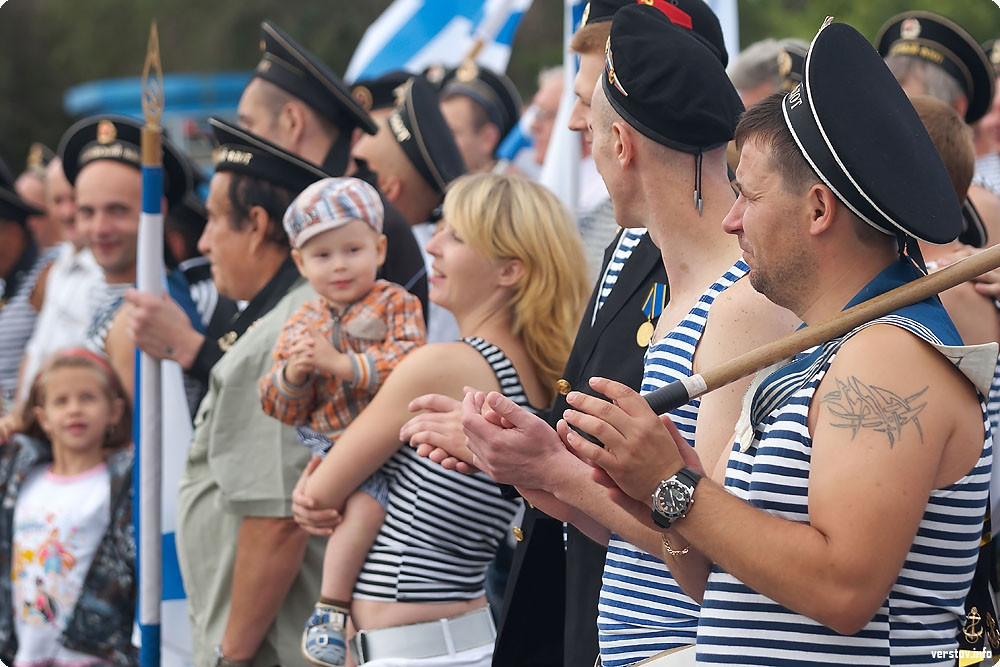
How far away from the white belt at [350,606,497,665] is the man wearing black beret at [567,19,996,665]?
1.39m

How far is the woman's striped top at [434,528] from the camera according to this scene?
3.44 meters

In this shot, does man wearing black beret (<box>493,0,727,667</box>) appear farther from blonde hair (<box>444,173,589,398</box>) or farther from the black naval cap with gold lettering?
the black naval cap with gold lettering

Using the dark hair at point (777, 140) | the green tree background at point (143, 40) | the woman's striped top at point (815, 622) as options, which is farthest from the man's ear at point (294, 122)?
the green tree background at point (143, 40)

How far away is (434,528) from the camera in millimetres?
3434

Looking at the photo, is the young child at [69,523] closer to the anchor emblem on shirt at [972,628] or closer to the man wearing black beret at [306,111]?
the man wearing black beret at [306,111]

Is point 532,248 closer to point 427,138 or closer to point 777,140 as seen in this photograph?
point 777,140

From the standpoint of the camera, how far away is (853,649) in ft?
6.48

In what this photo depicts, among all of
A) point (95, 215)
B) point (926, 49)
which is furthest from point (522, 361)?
point (95, 215)

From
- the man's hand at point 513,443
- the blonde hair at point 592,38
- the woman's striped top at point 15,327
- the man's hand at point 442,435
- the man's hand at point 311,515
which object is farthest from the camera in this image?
the woman's striped top at point 15,327

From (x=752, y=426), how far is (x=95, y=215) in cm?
449

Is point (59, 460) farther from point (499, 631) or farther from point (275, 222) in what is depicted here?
point (499, 631)

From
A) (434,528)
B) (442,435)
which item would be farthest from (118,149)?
(442,435)

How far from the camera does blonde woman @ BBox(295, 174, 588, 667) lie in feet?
11.2

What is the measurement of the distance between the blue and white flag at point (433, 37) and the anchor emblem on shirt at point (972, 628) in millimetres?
5685
